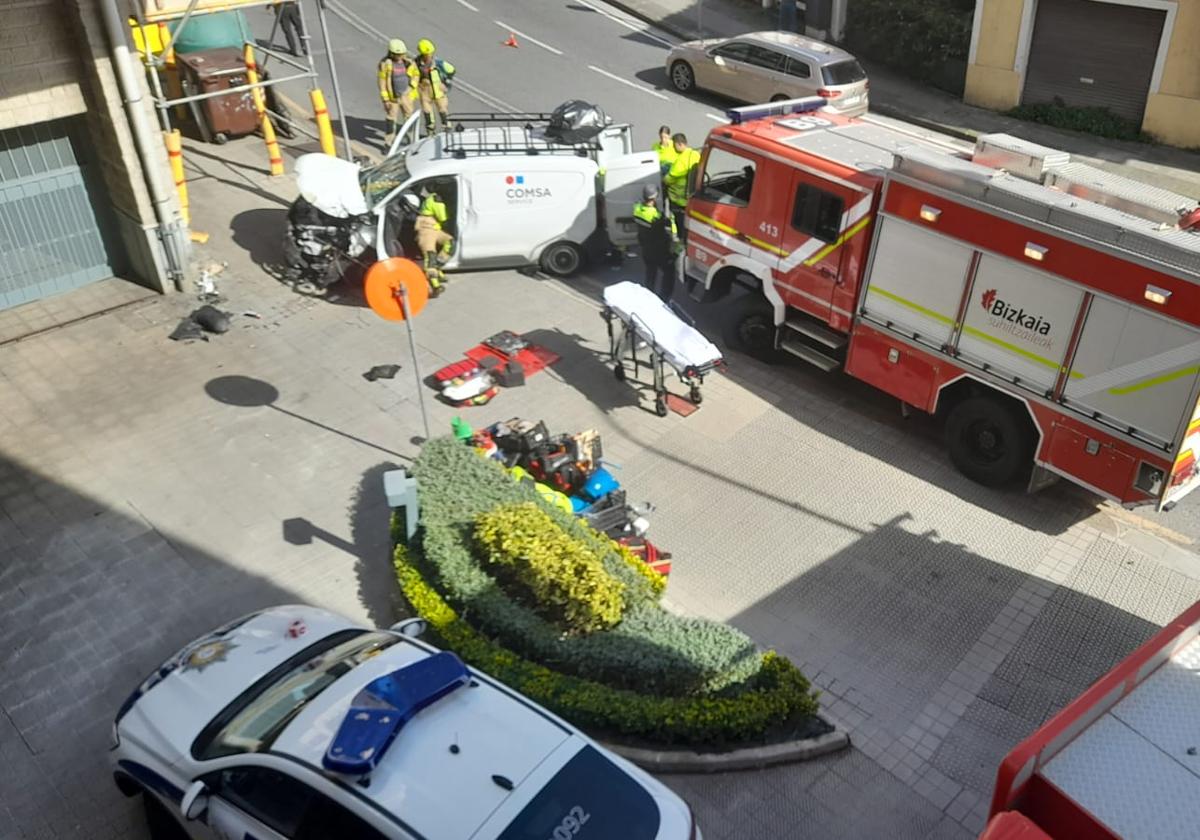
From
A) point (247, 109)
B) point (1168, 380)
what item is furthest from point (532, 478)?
→ point (247, 109)

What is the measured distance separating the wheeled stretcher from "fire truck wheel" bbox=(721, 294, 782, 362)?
1111 millimetres

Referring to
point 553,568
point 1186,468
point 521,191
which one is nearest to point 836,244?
point 1186,468

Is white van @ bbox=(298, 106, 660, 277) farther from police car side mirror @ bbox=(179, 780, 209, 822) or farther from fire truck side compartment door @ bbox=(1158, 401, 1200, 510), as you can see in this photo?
police car side mirror @ bbox=(179, 780, 209, 822)

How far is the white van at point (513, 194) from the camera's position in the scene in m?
→ 13.9

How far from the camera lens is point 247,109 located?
18.4 metres

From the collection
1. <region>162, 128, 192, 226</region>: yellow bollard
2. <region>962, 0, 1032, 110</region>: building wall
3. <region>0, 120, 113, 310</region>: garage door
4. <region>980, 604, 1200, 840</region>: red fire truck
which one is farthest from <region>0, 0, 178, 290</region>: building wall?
<region>962, 0, 1032, 110</region>: building wall

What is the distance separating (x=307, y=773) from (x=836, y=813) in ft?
12.3

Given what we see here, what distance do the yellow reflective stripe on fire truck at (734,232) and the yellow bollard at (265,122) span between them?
8.28 meters

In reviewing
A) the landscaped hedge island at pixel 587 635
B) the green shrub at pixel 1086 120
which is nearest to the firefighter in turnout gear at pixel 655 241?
the landscaped hedge island at pixel 587 635

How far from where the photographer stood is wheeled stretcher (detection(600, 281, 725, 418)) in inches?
442

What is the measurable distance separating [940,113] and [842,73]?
3.31 m

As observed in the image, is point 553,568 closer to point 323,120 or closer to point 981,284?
point 981,284

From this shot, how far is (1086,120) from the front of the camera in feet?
67.7

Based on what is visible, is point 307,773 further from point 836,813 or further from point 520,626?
point 836,813
